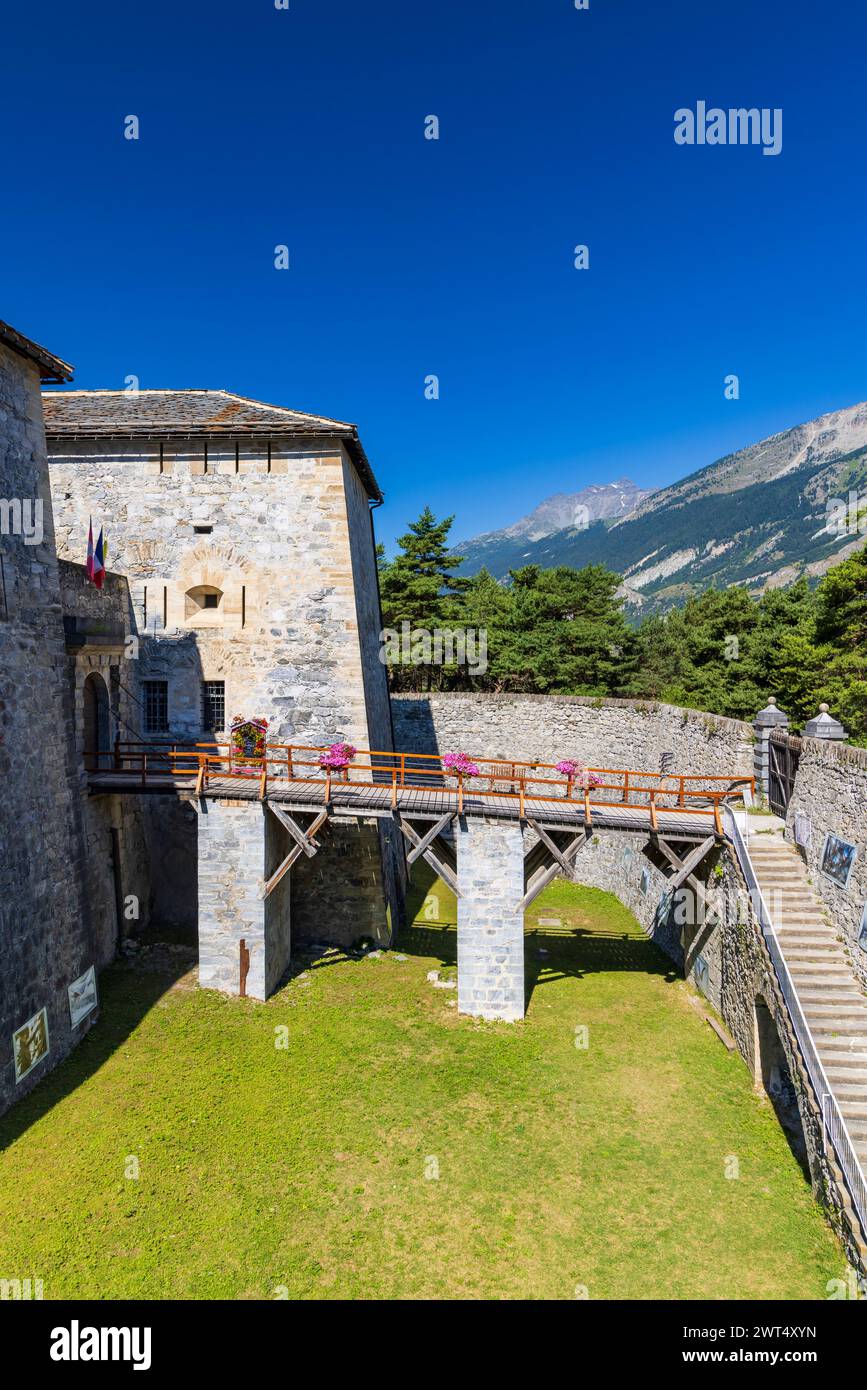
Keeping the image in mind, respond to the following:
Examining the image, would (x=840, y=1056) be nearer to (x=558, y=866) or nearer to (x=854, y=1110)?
(x=854, y=1110)

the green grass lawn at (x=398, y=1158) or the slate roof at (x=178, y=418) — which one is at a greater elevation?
the slate roof at (x=178, y=418)

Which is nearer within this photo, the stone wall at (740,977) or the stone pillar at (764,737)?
the stone wall at (740,977)

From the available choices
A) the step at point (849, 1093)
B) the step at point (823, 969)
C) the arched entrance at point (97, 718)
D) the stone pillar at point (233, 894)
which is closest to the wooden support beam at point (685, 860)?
the step at point (823, 969)

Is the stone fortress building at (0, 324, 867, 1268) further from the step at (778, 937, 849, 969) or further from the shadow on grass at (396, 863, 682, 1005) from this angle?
the shadow on grass at (396, 863, 682, 1005)

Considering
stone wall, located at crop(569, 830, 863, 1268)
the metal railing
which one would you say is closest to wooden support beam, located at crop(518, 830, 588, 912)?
stone wall, located at crop(569, 830, 863, 1268)

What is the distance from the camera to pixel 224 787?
15266mm

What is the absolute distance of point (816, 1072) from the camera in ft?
30.0

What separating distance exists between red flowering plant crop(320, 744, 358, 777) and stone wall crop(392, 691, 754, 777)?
365 inches

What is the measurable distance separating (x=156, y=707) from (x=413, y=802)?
25.9ft

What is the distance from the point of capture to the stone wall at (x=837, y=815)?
10.9m

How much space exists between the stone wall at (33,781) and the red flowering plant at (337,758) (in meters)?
4.90

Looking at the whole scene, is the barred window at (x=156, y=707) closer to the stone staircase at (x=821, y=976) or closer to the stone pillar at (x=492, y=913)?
the stone pillar at (x=492, y=913)

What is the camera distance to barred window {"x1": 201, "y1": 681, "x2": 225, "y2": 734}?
1795 cm
